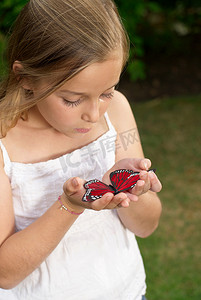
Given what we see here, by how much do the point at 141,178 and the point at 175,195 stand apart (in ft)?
10.1

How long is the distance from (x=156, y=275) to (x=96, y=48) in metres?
2.58

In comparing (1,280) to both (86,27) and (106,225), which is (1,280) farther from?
(86,27)

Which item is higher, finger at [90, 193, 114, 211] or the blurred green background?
finger at [90, 193, 114, 211]

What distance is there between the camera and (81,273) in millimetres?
1838

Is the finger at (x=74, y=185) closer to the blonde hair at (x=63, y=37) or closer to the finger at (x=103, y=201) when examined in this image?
the finger at (x=103, y=201)

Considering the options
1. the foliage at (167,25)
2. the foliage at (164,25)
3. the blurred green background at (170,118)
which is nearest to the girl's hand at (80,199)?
the blurred green background at (170,118)

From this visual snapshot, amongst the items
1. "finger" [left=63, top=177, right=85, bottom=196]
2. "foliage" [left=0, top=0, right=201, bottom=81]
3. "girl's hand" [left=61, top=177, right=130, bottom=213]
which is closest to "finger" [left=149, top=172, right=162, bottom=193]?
"girl's hand" [left=61, top=177, right=130, bottom=213]

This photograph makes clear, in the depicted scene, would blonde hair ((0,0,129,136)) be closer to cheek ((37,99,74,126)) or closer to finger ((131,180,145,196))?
cheek ((37,99,74,126))

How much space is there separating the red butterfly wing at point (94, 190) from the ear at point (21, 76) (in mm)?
457

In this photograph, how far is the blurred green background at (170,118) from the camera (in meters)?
3.78

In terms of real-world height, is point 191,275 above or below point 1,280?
below

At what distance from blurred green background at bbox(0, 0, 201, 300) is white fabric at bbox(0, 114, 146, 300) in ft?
1.79

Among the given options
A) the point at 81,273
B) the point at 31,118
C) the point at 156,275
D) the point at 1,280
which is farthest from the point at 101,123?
the point at 156,275

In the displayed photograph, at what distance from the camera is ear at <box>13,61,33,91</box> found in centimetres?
174
